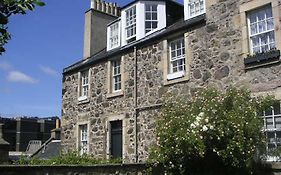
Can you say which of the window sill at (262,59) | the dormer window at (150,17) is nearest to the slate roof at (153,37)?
the dormer window at (150,17)

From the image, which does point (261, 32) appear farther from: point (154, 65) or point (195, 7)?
point (154, 65)

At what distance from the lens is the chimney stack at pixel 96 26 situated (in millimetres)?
20844

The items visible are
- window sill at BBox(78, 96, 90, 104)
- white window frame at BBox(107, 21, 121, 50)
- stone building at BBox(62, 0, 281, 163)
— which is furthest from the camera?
white window frame at BBox(107, 21, 121, 50)

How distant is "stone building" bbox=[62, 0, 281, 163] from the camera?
1119 cm

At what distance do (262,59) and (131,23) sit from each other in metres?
8.08

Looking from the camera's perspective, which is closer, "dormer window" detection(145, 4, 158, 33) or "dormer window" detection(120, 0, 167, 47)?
"dormer window" detection(120, 0, 167, 47)

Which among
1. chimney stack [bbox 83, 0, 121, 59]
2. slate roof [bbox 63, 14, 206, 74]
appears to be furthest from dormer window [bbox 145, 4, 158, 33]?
chimney stack [bbox 83, 0, 121, 59]

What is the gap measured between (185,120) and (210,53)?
3.15 meters

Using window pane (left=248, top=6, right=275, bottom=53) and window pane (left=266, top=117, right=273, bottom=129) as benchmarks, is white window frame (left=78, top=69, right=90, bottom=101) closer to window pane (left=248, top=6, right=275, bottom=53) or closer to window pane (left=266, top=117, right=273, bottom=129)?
window pane (left=248, top=6, right=275, bottom=53)

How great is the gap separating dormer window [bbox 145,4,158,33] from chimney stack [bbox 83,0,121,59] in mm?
4988

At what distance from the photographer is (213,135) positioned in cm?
1003

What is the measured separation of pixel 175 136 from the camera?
10555 mm

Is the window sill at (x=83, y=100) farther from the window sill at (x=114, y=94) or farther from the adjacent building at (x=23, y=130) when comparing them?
the adjacent building at (x=23, y=130)

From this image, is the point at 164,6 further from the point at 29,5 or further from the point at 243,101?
the point at 29,5
